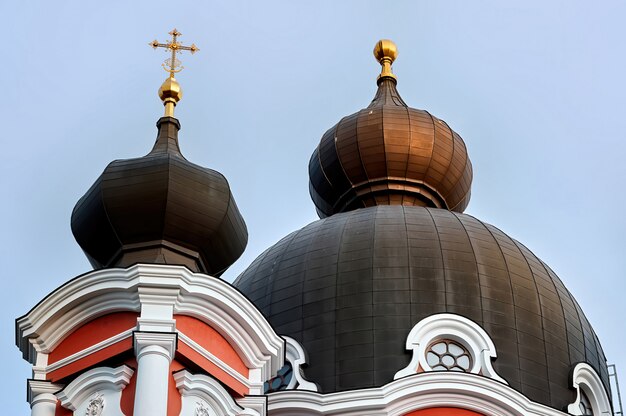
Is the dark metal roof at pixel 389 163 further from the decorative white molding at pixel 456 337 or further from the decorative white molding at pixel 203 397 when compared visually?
the decorative white molding at pixel 203 397

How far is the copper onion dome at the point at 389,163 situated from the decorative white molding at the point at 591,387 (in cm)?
408

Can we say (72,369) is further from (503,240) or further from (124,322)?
(503,240)

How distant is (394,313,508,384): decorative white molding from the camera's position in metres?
21.8

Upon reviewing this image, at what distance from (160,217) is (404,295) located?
161 inches

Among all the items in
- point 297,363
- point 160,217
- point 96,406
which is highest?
point 160,217

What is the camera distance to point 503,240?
23656 mm

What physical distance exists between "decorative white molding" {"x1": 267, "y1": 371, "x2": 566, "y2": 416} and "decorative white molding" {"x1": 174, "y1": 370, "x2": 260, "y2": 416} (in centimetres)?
247

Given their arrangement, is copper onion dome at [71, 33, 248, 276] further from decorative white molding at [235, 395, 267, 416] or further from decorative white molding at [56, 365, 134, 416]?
decorative white molding at [235, 395, 267, 416]

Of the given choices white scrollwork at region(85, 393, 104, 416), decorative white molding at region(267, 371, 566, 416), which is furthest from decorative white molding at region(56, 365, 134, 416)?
decorative white molding at region(267, 371, 566, 416)

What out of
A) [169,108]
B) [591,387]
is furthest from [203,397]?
[591,387]

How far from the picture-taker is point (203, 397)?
18.8 m

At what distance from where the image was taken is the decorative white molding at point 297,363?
21.7 metres

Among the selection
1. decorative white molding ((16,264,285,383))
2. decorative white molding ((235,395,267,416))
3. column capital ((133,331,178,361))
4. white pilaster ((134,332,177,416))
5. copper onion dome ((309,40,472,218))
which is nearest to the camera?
white pilaster ((134,332,177,416))

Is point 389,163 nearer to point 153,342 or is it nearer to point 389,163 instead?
point 389,163
